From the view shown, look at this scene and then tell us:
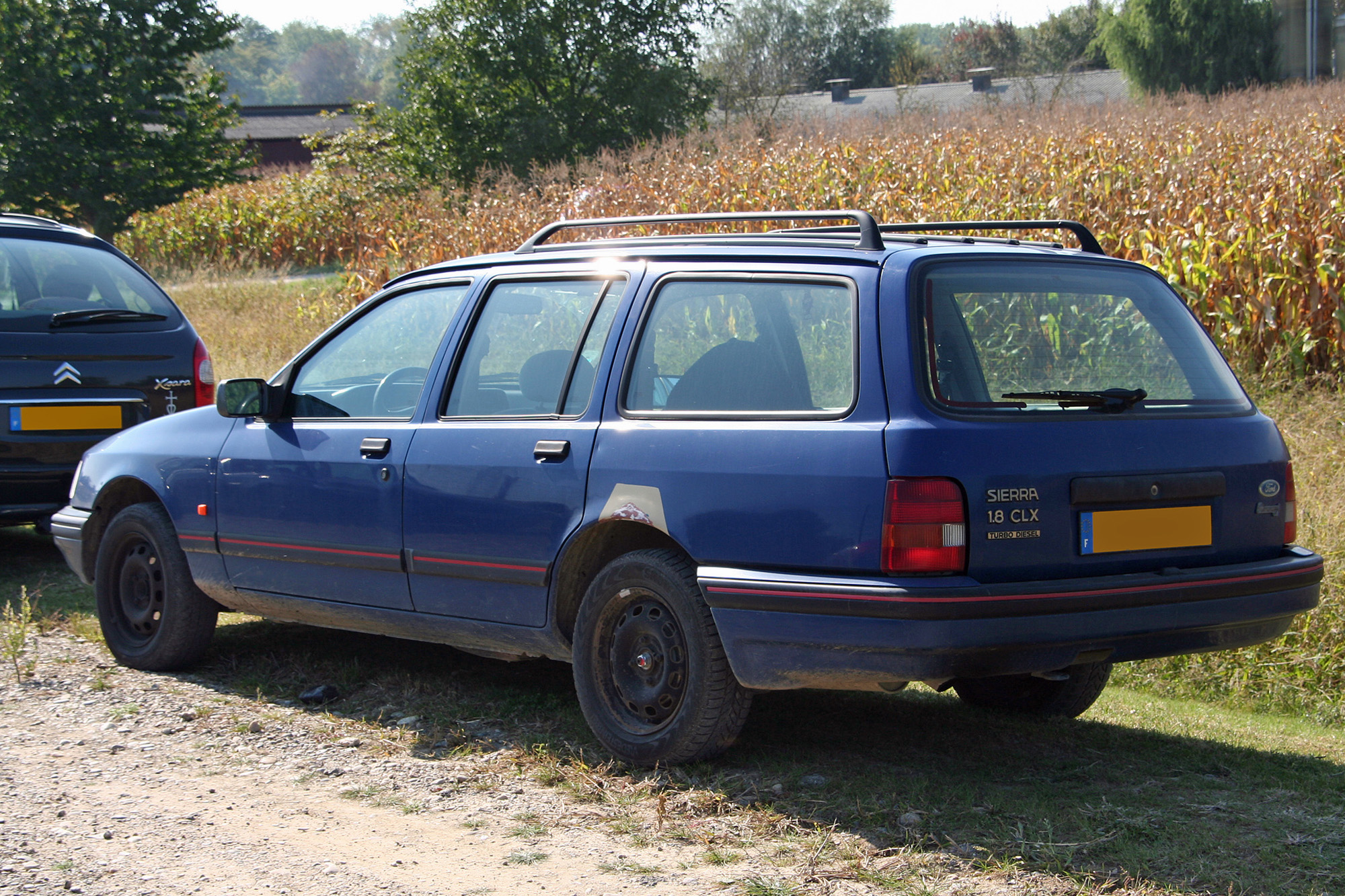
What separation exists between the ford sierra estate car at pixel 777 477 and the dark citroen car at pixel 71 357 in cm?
239

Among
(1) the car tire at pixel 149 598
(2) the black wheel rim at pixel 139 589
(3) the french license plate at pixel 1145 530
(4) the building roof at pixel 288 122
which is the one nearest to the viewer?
(3) the french license plate at pixel 1145 530

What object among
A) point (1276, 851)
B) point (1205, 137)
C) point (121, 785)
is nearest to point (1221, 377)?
point (1276, 851)

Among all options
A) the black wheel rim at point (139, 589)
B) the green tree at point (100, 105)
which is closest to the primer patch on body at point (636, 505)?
the black wheel rim at point (139, 589)

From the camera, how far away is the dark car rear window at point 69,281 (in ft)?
25.5

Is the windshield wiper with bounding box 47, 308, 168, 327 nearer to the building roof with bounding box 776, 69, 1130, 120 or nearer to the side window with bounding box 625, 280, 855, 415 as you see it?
the side window with bounding box 625, 280, 855, 415

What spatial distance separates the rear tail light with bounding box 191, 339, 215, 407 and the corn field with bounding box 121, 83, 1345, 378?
21.5 ft

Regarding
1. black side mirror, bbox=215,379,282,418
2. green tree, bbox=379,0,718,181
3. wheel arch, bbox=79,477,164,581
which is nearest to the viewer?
black side mirror, bbox=215,379,282,418

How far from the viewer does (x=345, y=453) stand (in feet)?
17.1

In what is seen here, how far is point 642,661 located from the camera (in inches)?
173

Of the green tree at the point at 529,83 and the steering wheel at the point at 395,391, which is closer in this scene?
the steering wheel at the point at 395,391

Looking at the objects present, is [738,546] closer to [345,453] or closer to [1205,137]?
[345,453]

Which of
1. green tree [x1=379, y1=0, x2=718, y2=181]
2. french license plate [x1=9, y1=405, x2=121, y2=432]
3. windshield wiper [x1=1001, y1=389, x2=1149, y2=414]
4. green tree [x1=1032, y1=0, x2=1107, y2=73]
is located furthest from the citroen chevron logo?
green tree [x1=1032, y1=0, x2=1107, y2=73]

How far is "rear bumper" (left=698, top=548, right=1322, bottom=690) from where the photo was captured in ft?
12.1

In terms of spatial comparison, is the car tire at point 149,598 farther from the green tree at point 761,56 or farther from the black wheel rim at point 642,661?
the green tree at point 761,56
